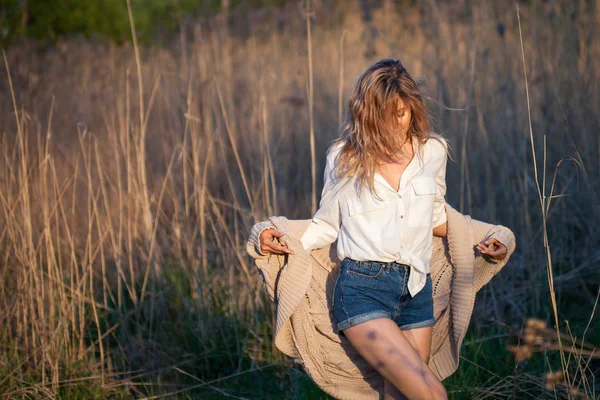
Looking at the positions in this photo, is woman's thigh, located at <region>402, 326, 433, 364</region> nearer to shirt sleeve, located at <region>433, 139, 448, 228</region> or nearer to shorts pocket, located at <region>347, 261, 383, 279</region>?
shorts pocket, located at <region>347, 261, 383, 279</region>

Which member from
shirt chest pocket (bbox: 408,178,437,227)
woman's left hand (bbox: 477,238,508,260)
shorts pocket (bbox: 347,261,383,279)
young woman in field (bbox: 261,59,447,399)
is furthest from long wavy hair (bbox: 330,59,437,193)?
woman's left hand (bbox: 477,238,508,260)

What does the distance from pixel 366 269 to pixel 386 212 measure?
0.20 m

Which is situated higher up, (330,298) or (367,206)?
(367,206)

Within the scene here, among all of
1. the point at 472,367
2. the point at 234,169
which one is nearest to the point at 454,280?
the point at 472,367

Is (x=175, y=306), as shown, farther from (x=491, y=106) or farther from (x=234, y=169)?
(x=491, y=106)

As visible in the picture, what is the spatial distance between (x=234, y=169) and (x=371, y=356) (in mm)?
3160

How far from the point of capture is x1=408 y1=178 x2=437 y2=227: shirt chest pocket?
7.41 feet

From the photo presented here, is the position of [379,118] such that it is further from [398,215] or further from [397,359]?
[397,359]

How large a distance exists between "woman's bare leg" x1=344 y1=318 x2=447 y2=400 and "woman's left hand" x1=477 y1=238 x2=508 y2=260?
398mm

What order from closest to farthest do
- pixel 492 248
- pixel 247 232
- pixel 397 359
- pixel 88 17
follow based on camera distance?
pixel 397 359 → pixel 492 248 → pixel 247 232 → pixel 88 17

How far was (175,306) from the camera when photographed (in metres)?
3.57

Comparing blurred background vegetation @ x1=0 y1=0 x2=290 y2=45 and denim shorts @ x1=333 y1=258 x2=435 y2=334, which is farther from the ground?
blurred background vegetation @ x1=0 y1=0 x2=290 y2=45

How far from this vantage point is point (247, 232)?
386cm

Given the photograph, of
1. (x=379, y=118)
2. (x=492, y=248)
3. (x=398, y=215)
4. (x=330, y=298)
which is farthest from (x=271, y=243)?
(x=492, y=248)
